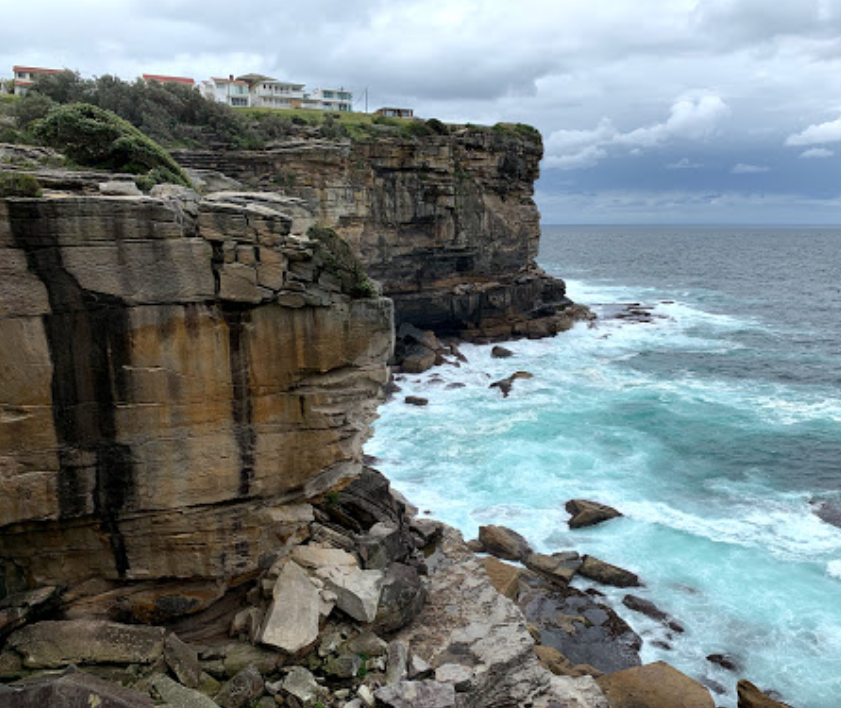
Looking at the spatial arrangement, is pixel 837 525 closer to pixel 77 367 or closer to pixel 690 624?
pixel 690 624

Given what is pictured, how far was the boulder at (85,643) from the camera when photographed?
31.1 feet

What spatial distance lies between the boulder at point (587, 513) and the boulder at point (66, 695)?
18850 millimetres

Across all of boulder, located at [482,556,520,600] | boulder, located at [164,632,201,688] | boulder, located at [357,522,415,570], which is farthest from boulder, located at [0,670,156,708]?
boulder, located at [482,556,520,600]

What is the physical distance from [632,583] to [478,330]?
34.8 metres

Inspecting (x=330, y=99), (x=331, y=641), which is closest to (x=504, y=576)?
(x=331, y=641)

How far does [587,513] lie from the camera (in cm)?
2447

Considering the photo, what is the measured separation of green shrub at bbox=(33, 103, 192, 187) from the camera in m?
14.7

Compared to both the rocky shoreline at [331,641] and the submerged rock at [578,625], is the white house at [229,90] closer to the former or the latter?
the submerged rock at [578,625]

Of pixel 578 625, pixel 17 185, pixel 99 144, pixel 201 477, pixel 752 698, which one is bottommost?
pixel 578 625

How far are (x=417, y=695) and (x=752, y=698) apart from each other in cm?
1099

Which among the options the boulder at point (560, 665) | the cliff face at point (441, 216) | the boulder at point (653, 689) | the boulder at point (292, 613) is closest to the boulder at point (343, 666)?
the boulder at point (292, 613)

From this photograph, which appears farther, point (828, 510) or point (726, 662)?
point (828, 510)

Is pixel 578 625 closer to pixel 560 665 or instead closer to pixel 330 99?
pixel 560 665

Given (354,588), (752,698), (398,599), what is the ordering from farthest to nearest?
(752,698) → (398,599) → (354,588)
